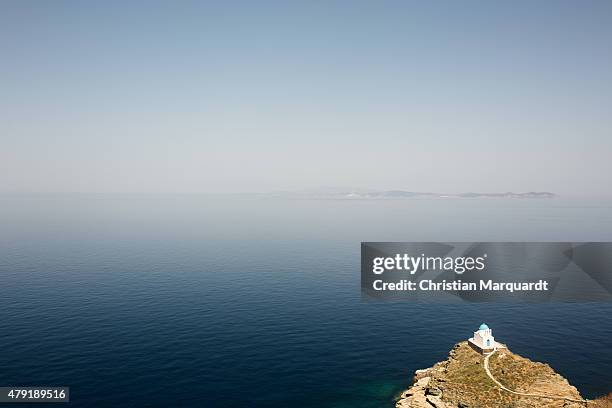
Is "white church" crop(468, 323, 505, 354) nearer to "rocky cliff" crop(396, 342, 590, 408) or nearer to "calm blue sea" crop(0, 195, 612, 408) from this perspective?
"rocky cliff" crop(396, 342, 590, 408)

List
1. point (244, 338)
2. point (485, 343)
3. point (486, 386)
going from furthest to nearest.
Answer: point (244, 338), point (485, 343), point (486, 386)

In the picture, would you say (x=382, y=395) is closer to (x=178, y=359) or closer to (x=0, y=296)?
(x=178, y=359)

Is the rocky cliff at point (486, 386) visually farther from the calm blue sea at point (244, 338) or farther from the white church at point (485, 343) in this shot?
the calm blue sea at point (244, 338)

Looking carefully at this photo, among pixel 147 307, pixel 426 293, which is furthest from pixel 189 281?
pixel 426 293

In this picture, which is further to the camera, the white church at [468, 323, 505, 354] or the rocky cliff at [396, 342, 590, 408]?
the white church at [468, 323, 505, 354]

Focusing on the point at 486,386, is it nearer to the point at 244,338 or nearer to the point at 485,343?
the point at 485,343

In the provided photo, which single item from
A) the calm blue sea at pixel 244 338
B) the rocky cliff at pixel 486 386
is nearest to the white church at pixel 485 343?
the rocky cliff at pixel 486 386

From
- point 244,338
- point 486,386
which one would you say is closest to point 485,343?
point 486,386

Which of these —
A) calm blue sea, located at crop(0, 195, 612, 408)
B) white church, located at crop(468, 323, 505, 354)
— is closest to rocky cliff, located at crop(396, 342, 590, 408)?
white church, located at crop(468, 323, 505, 354)
